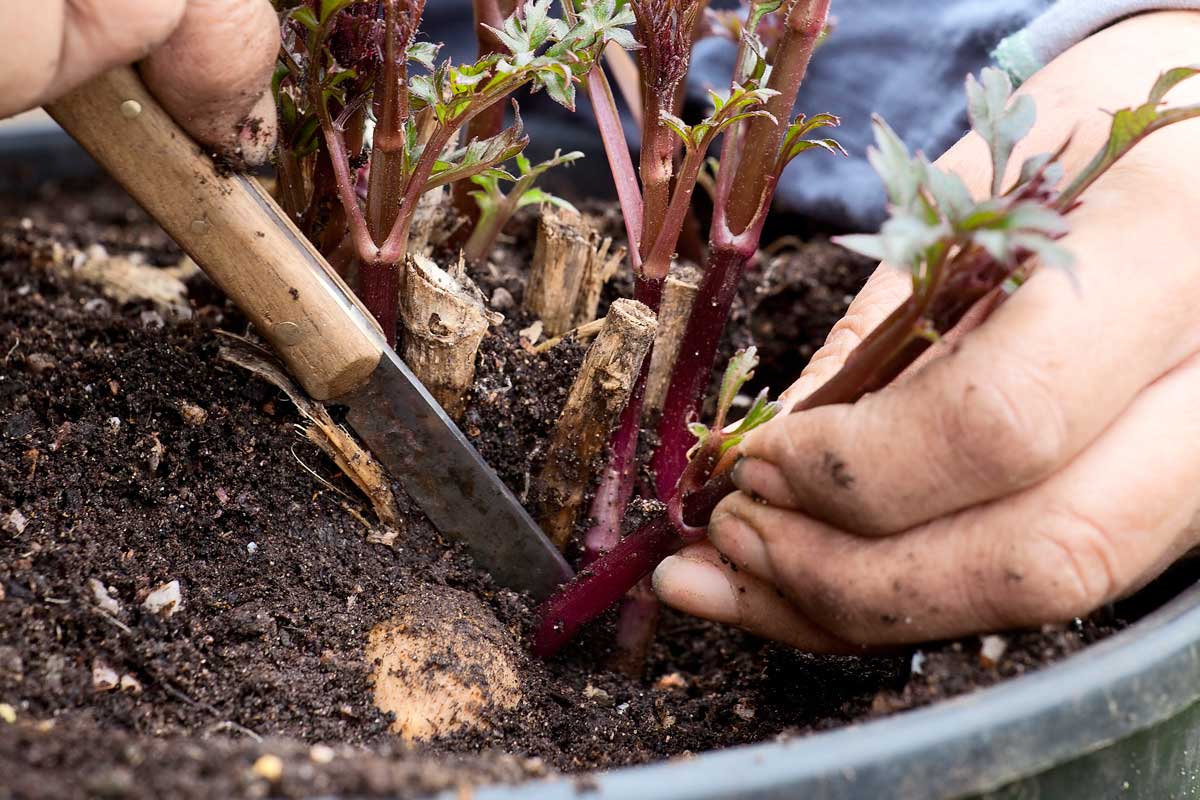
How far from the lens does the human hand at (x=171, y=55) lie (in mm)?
766

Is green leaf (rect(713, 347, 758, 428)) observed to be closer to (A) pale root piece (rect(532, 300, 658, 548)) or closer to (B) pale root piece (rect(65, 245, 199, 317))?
(A) pale root piece (rect(532, 300, 658, 548))

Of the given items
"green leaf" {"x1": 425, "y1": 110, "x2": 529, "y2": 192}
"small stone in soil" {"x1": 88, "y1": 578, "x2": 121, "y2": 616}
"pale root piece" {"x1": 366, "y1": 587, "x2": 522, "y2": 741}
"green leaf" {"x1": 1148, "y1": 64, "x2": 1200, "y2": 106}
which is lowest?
"pale root piece" {"x1": 366, "y1": 587, "x2": 522, "y2": 741}

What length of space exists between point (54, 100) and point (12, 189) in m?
1.85

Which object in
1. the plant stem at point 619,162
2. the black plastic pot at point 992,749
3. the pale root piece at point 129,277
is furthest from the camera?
the pale root piece at point 129,277

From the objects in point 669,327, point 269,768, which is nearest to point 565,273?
point 669,327

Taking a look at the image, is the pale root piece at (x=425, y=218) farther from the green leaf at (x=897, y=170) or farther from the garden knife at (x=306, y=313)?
the green leaf at (x=897, y=170)

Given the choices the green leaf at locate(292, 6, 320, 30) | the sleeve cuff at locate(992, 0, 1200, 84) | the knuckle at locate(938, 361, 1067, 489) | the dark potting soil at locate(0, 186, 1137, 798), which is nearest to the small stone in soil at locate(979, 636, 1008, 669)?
the dark potting soil at locate(0, 186, 1137, 798)

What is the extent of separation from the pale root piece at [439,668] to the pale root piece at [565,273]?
1.50ft

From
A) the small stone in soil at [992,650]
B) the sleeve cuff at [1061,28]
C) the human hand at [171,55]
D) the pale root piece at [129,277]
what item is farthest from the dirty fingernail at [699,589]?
the sleeve cuff at [1061,28]

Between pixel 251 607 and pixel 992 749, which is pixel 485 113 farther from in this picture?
pixel 992 749

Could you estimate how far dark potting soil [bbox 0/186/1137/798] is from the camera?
2.97ft

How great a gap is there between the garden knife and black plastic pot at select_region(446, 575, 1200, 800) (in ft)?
1.81

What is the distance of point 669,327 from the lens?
1.39 m

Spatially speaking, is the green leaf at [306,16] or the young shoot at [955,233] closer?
the young shoot at [955,233]
